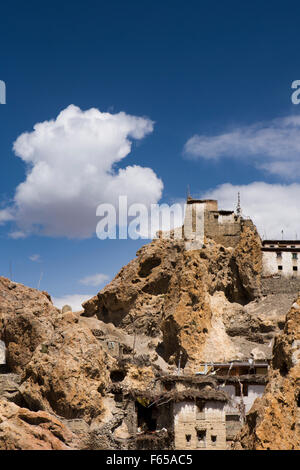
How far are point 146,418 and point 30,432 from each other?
17.4 m

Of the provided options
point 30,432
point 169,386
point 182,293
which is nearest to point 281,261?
point 182,293

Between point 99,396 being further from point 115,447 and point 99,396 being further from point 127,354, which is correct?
point 127,354

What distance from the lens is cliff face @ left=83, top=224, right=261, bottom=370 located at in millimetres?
59875

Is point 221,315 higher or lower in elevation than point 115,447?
higher

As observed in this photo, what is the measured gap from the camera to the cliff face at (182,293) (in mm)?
59875

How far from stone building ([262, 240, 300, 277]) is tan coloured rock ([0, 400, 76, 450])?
4047 centimetres

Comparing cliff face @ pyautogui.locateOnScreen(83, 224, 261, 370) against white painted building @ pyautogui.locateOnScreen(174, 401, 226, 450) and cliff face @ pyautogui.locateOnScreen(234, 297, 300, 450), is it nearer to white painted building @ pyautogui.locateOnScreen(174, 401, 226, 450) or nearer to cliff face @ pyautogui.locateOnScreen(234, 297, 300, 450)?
white painted building @ pyautogui.locateOnScreen(174, 401, 226, 450)

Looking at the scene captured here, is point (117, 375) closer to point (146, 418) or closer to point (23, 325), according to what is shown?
point (146, 418)

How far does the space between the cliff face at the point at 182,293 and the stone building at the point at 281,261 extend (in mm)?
1018

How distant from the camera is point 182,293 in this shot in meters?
62.2

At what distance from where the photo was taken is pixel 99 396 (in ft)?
137

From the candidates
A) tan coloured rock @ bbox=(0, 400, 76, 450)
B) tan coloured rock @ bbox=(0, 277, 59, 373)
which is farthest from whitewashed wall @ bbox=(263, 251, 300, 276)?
tan coloured rock @ bbox=(0, 400, 76, 450)
